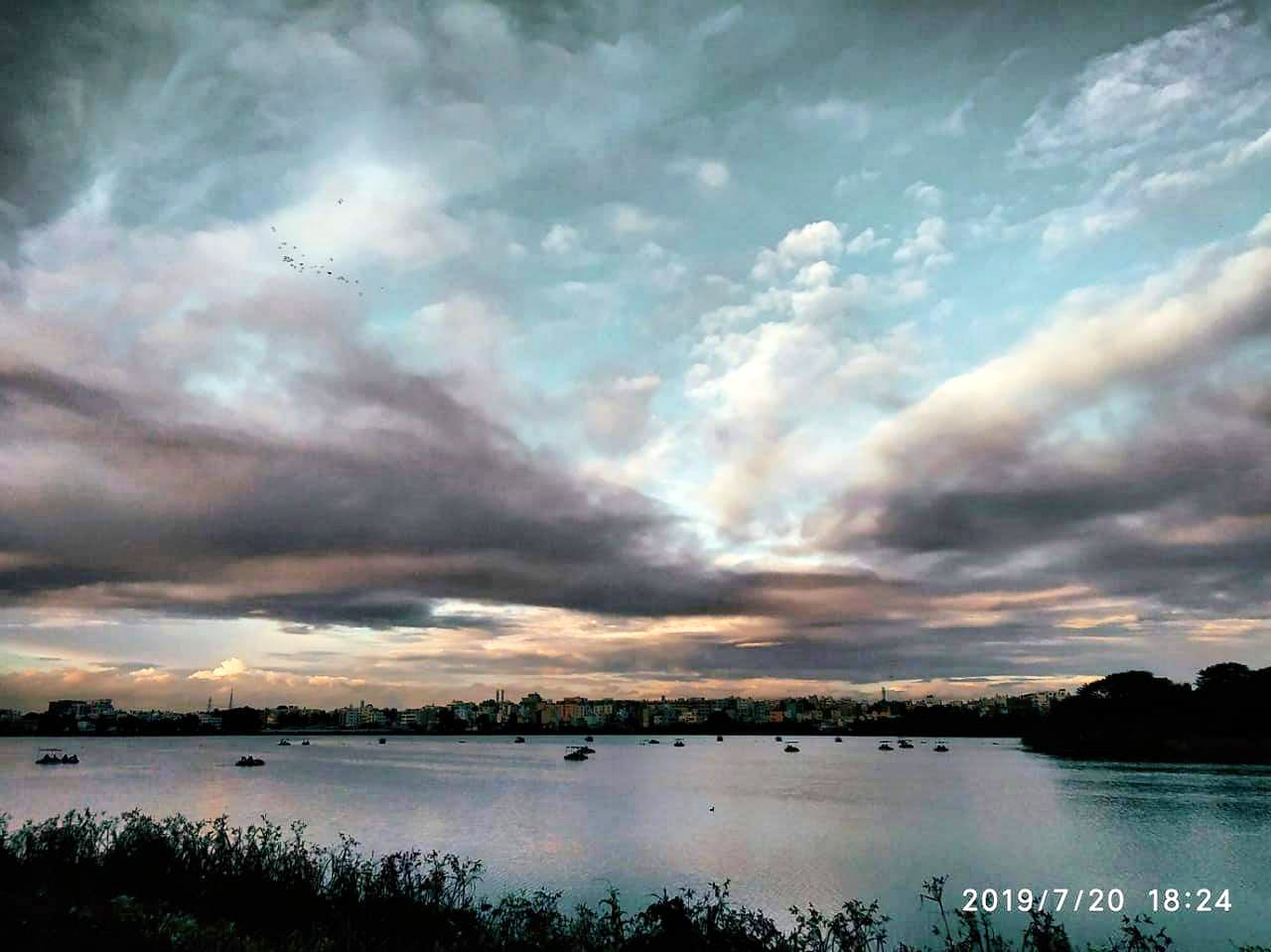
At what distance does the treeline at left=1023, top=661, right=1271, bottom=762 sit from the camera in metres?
131

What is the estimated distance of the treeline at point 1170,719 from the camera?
131 meters

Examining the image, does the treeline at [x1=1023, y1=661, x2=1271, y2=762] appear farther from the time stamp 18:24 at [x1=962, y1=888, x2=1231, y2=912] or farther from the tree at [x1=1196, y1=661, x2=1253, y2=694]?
the time stamp 18:24 at [x1=962, y1=888, x2=1231, y2=912]

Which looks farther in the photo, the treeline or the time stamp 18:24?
the treeline

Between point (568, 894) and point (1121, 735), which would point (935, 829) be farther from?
point (1121, 735)

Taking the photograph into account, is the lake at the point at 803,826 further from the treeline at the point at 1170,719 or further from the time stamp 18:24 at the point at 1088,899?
the treeline at the point at 1170,719

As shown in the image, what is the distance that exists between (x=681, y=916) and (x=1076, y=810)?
7301 cm

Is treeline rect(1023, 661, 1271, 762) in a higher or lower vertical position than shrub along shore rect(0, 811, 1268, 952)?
lower

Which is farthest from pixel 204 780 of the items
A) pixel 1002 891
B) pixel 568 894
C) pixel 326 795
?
pixel 1002 891

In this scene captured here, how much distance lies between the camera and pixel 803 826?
2559 inches

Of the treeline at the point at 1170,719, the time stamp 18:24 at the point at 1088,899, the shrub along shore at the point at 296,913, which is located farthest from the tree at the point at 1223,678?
the shrub along shore at the point at 296,913

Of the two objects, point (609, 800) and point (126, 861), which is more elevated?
point (126, 861)

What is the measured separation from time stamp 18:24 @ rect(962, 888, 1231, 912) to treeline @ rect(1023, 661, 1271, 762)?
116m

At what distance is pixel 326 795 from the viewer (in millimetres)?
89000

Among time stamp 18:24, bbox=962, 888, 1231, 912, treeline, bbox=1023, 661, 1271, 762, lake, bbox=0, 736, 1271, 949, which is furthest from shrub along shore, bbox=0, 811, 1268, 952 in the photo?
treeline, bbox=1023, 661, 1271, 762
